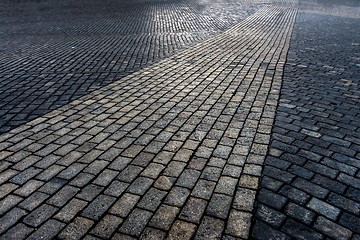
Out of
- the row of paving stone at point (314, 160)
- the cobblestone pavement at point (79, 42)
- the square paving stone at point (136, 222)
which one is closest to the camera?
the square paving stone at point (136, 222)

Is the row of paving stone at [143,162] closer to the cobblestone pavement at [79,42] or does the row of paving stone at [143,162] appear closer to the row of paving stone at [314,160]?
the row of paving stone at [314,160]

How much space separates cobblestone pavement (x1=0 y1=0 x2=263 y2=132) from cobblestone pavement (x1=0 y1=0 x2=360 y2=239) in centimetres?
8

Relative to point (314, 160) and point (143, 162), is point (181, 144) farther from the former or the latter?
point (314, 160)

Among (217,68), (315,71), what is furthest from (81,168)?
(315,71)

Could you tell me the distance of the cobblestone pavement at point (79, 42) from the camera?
6.34m

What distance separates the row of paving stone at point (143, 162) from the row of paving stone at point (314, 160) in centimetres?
21

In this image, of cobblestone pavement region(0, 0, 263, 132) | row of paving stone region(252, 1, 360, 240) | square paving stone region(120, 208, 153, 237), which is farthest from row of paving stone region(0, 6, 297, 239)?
cobblestone pavement region(0, 0, 263, 132)

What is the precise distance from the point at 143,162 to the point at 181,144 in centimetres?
66

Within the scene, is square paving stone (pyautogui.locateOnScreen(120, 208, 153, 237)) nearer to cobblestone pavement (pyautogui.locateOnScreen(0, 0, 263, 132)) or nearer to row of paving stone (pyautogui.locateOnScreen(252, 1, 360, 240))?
row of paving stone (pyautogui.locateOnScreen(252, 1, 360, 240))

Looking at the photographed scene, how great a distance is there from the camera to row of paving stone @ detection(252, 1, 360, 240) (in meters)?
2.96

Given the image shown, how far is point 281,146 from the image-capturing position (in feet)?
13.9

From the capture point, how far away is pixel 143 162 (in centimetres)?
389

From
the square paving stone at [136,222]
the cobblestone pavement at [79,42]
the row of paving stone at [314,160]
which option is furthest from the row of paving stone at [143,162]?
the cobblestone pavement at [79,42]

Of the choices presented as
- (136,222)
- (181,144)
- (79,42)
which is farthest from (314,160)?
(79,42)
